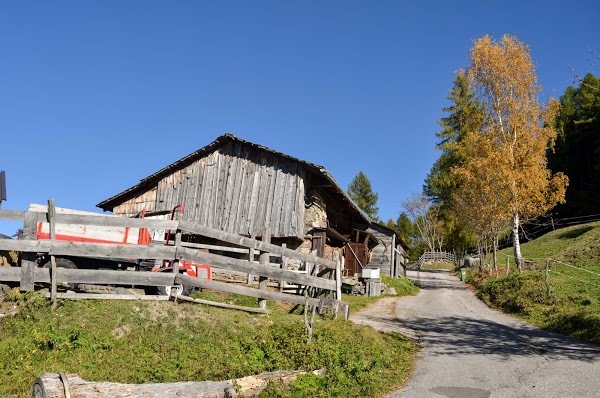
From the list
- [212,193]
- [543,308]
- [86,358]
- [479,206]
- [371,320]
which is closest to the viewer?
[86,358]

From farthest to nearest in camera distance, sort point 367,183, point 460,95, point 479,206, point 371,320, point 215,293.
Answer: point 367,183
point 460,95
point 479,206
point 371,320
point 215,293

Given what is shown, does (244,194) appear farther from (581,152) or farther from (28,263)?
(581,152)

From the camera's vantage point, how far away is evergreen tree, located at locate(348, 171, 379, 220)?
8075 cm

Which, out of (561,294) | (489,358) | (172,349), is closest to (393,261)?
(561,294)

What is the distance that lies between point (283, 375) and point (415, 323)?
9.43 metres

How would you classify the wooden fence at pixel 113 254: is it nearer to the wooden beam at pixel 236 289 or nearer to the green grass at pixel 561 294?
the wooden beam at pixel 236 289

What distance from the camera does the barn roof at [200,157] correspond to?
22438 millimetres

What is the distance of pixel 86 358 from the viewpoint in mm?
7234

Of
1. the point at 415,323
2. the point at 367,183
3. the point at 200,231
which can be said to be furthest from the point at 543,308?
the point at 367,183

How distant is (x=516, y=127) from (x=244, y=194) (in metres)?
16.5

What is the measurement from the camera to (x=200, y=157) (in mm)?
24703

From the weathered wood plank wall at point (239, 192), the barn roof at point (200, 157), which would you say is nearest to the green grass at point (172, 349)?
the weathered wood plank wall at point (239, 192)

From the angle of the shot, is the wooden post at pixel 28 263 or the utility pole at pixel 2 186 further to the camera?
the utility pole at pixel 2 186

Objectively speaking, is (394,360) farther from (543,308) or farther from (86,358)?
(543,308)
